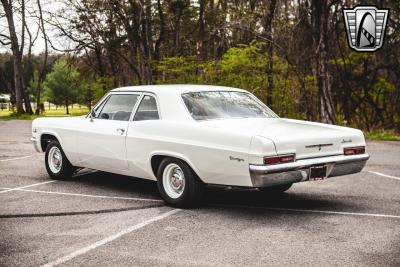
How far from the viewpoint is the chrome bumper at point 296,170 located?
5.48 m

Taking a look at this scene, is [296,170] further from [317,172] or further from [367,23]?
[367,23]

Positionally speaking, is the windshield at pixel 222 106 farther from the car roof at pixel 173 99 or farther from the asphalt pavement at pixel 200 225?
the asphalt pavement at pixel 200 225

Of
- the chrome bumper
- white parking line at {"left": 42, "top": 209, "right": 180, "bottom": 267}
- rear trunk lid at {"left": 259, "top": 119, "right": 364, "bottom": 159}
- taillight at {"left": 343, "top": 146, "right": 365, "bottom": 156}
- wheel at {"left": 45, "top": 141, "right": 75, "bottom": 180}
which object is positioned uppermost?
rear trunk lid at {"left": 259, "top": 119, "right": 364, "bottom": 159}

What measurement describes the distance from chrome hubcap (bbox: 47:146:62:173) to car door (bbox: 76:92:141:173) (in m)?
0.79

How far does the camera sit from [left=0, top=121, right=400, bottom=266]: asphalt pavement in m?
4.48

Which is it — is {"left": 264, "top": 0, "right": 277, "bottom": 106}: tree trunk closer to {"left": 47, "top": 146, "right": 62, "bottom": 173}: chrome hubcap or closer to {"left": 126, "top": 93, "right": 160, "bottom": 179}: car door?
{"left": 47, "top": 146, "right": 62, "bottom": 173}: chrome hubcap

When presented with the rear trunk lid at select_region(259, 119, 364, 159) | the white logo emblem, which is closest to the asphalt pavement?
the rear trunk lid at select_region(259, 119, 364, 159)

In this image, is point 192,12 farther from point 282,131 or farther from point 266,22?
point 282,131

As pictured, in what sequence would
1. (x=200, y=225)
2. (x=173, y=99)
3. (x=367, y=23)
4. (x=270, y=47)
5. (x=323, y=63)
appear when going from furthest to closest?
(x=270, y=47), (x=367, y=23), (x=323, y=63), (x=173, y=99), (x=200, y=225)

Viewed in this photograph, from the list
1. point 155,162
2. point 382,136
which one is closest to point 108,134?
point 155,162

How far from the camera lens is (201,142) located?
6.00m

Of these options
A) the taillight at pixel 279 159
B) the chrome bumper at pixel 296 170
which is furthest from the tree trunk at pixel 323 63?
the taillight at pixel 279 159

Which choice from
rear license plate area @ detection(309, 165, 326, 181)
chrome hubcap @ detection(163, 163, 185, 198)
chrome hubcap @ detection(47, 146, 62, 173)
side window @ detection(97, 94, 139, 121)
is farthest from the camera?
chrome hubcap @ detection(47, 146, 62, 173)

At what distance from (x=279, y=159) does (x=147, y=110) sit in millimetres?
2173
